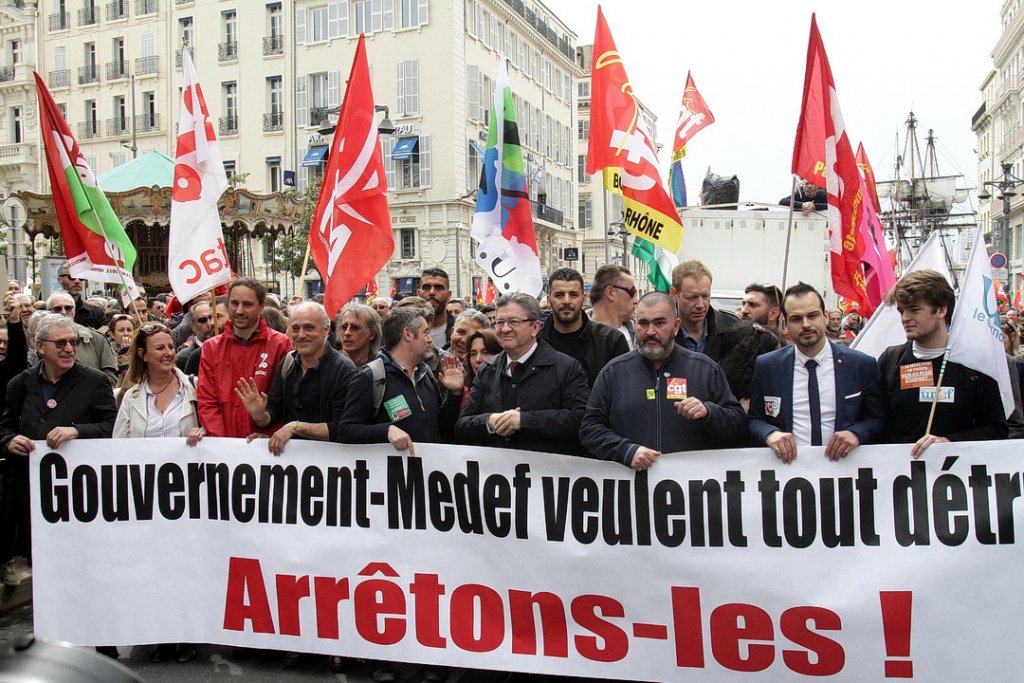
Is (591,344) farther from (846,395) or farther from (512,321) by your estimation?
(846,395)

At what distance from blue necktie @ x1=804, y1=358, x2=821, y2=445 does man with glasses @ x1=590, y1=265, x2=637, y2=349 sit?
70.1 inches

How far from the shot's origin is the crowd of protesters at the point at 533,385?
171 inches

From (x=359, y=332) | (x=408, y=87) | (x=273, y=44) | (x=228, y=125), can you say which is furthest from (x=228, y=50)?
(x=359, y=332)

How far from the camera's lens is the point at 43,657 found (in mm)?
1884

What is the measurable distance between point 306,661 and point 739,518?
2.32 metres

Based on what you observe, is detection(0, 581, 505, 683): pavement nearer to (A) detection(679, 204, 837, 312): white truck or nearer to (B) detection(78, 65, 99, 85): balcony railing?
(A) detection(679, 204, 837, 312): white truck

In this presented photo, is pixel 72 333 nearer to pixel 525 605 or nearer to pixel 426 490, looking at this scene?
pixel 426 490

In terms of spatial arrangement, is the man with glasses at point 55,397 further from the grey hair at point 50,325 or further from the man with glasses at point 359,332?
the man with glasses at point 359,332

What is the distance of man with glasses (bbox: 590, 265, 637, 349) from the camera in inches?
241

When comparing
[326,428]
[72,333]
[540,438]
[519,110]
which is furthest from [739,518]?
[519,110]

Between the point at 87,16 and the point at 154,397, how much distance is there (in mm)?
52901

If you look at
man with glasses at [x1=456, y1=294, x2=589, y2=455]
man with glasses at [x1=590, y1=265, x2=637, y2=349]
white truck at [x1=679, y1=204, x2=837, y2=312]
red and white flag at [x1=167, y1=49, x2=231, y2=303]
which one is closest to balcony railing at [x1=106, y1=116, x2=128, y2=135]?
white truck at [x1=679, y1=204, x2=837, y2=312]

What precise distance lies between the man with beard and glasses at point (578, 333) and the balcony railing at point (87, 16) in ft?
173

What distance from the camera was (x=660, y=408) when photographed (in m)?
4.42
